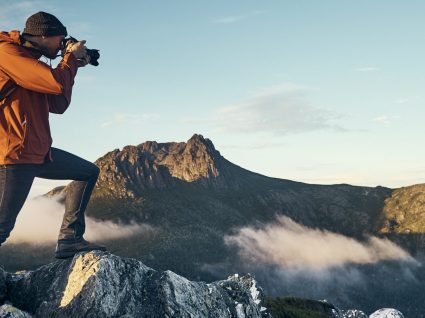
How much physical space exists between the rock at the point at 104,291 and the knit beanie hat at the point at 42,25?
507cm

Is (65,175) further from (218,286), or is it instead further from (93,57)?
(218,286)

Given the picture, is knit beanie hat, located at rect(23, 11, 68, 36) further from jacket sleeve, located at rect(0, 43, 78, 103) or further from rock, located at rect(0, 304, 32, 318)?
rock, located at rect(0, 304, 32, 318)

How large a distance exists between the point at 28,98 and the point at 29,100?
42mm

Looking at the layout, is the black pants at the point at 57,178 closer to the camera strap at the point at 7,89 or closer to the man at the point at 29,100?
the man at the point at 29,100

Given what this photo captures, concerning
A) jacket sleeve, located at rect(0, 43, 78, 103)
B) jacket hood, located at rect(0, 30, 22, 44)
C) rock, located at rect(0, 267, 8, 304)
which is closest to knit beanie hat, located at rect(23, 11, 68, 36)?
jacket hood, located at rect(0, 30, 22, 44)

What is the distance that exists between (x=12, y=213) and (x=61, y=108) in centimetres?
234

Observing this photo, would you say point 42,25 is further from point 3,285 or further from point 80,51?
point 3,285

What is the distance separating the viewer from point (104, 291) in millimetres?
10273

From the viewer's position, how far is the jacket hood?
880cm

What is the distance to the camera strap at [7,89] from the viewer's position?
342 inches

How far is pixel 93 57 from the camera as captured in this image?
9711mm

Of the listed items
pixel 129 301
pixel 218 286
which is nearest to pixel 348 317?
pixel 218 286

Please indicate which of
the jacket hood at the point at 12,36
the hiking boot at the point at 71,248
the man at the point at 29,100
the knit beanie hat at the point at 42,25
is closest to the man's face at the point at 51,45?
the man at the point at 29,100

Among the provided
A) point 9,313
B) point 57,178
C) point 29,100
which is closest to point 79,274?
point 9,313
